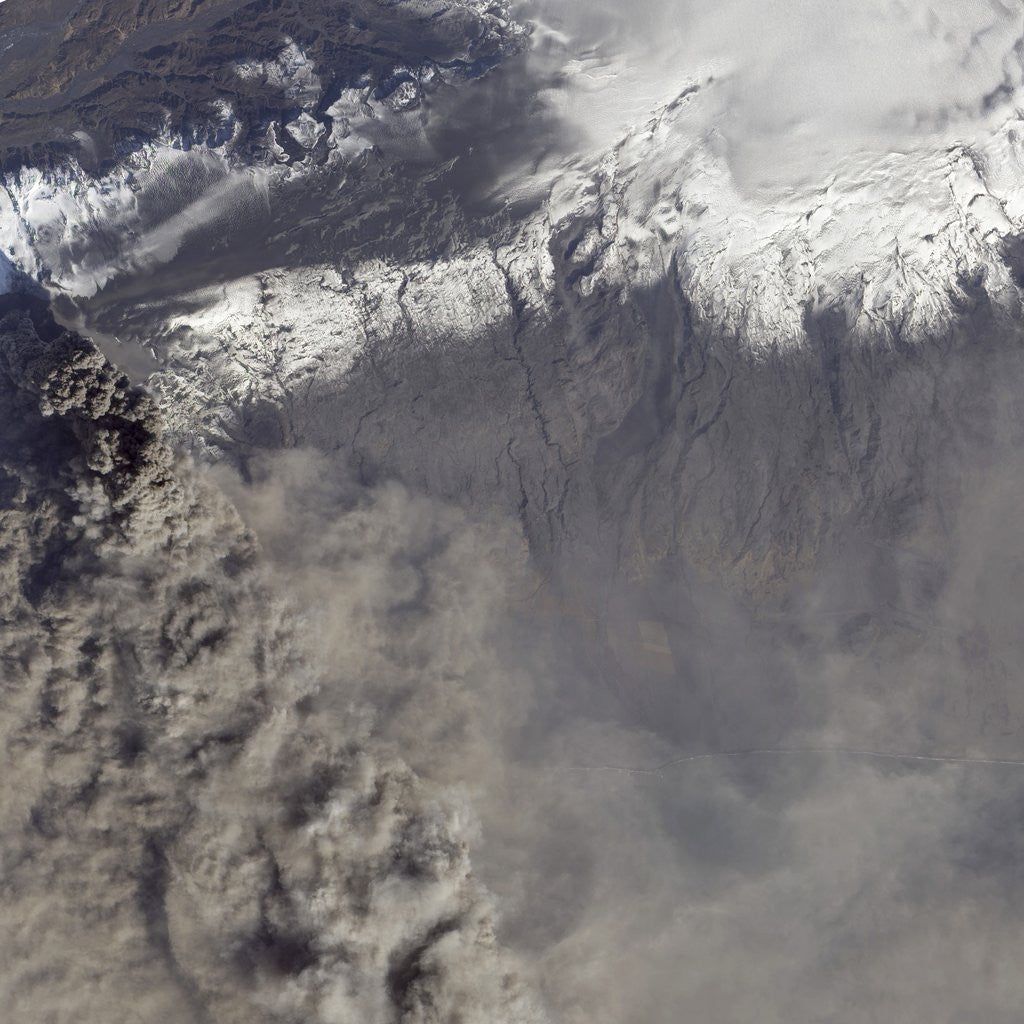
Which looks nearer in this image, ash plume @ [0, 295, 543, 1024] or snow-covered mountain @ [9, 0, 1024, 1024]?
ash plume @ [0, 295, 543, 1024]

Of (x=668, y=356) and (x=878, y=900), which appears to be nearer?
(x=878, y=900)

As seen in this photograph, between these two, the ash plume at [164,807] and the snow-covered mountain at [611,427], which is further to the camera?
the snow-covered mountain at [611,427]

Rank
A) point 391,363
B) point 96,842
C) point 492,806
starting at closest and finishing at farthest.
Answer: point 96,842, point 492,806, point 391,363

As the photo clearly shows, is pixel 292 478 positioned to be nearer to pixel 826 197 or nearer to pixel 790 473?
pixel 790 473

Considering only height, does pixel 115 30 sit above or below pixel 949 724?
above

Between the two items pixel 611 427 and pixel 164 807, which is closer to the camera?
pixel 164 807

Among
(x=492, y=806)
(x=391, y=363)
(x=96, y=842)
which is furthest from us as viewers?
(x=391, y=363)

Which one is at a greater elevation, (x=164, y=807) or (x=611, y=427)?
(x=611, y=427)

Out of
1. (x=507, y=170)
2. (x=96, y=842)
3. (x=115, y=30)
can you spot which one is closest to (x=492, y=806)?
(x=96, y=842)

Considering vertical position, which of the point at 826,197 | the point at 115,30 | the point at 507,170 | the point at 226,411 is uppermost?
the point at 115,30
